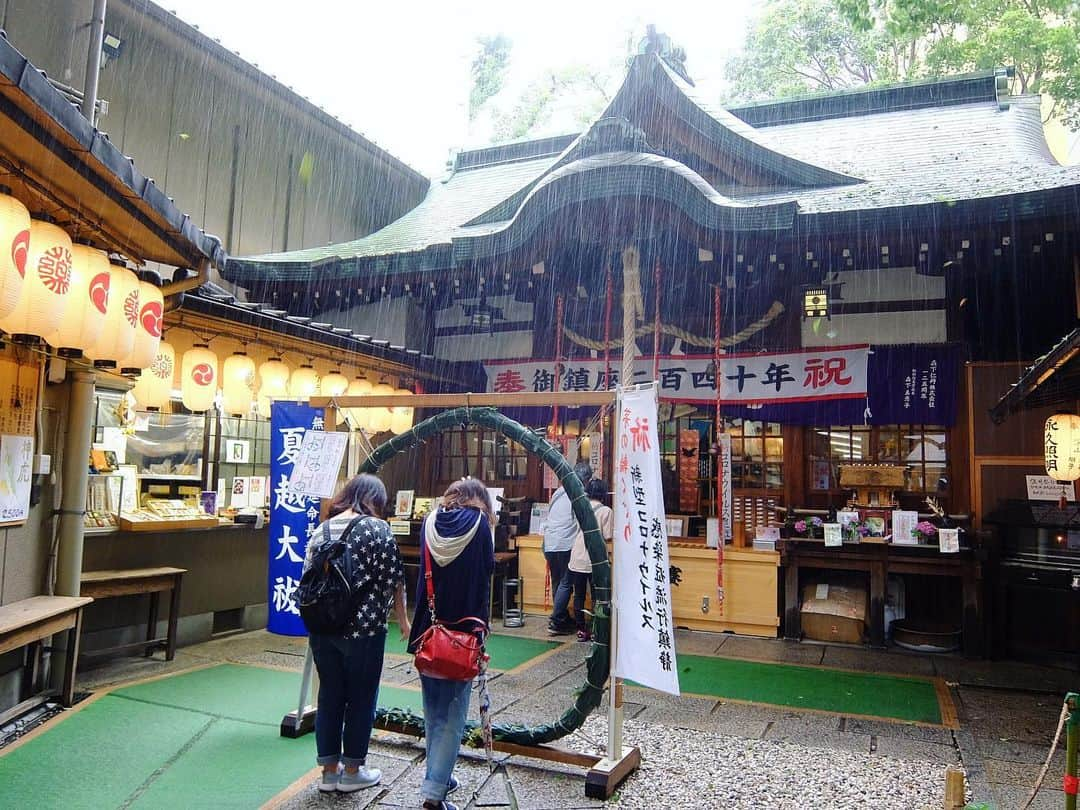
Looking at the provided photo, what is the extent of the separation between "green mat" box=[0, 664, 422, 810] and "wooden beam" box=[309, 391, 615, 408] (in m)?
2.45

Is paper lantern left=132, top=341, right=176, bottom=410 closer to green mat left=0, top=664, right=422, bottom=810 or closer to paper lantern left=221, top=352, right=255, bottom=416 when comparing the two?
paper lantern left=221, top=352, right=255, bottom=416

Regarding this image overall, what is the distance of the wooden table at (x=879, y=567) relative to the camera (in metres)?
Result: 8.65

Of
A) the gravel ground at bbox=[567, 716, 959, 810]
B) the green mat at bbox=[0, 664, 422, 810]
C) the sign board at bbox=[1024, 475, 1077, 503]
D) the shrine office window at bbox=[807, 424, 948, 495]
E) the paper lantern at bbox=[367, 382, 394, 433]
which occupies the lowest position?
the green mat at bbox=[0, 664, 422, 810]

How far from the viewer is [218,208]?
12.5m

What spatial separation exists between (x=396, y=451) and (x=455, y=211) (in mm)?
9932

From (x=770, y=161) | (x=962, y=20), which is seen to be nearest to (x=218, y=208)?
(x=770, y=161)

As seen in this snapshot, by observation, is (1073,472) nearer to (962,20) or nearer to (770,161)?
(770,161)

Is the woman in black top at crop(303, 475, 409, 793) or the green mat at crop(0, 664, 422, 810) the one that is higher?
the woman in black top at crop(303, 475, 409, 793)

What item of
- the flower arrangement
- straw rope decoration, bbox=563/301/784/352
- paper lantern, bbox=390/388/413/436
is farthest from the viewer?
paper lantern, bbox=390/388/413/436

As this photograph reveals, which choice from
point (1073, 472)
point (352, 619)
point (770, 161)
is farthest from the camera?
point (770, 161)

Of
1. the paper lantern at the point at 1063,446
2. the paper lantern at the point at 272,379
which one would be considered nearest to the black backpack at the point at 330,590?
the paper lantern at the point at 272,379

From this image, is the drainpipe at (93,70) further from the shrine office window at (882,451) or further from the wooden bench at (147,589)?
the shrine office window at (882,451)

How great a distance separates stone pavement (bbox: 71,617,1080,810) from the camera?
464 centimetres

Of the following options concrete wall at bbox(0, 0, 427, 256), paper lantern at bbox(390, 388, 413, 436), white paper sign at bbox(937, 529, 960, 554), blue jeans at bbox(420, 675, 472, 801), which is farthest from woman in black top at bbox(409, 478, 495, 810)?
concrete wall at bbox(0, 0, 427, 256)
